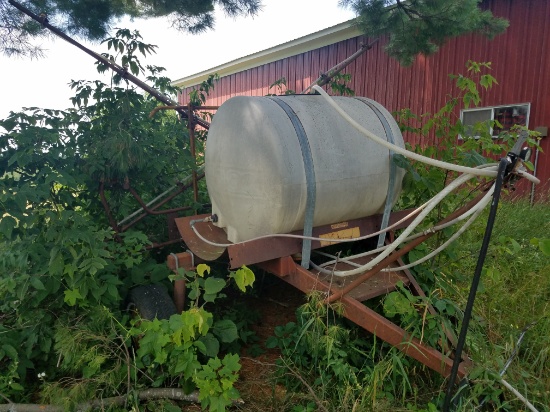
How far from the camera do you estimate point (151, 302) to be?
2.83m

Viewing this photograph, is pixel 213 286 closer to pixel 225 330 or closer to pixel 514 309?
pixel 225 330

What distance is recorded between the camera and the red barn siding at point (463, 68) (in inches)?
249

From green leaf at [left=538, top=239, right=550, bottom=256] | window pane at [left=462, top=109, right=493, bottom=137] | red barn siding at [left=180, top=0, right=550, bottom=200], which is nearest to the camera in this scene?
green leaf at [left=538, top=239, right=550, bottom=256]

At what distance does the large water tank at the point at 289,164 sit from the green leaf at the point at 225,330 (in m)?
0.57

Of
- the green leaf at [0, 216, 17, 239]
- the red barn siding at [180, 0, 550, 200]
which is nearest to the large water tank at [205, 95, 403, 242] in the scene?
the green leaf at [0, 216, 17, 239]

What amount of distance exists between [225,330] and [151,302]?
55 cm

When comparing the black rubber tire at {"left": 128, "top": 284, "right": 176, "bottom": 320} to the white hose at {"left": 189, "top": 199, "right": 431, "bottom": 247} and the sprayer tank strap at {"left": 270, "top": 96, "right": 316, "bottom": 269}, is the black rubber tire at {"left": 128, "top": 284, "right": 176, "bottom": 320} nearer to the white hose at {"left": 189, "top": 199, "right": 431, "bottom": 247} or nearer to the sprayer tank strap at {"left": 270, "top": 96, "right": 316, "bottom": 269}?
the white hose at {"left": 189, "top": 199, "right": 431, "bottom": 247}

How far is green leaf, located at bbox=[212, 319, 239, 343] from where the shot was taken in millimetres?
2689

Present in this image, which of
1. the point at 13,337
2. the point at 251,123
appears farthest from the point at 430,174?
the point at 13,337

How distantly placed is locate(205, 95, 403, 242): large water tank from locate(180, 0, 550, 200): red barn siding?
3.83 m

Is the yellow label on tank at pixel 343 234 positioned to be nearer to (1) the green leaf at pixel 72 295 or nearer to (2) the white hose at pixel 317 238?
(2) the white hose at pixel 317 238

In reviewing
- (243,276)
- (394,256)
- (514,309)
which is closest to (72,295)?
(243,276)

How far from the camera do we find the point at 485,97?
708cm

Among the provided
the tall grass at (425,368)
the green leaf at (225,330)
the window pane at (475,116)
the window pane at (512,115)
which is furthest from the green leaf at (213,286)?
the window pane at (475,116)
